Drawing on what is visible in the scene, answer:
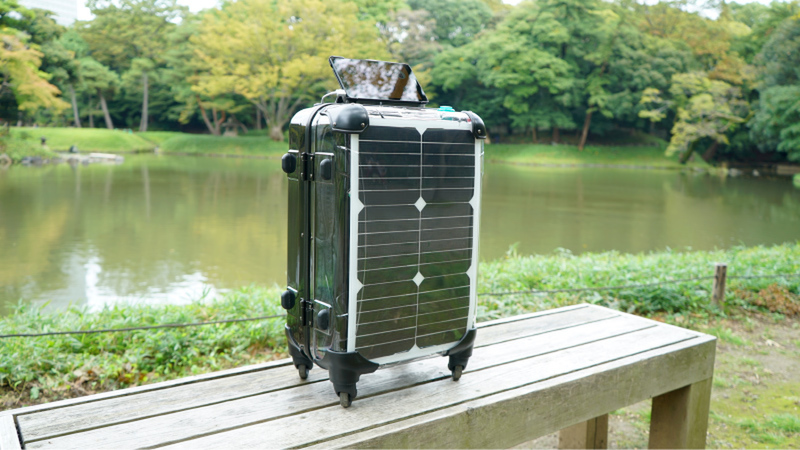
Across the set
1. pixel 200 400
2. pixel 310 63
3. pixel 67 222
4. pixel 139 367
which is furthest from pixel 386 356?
pixel 310 63

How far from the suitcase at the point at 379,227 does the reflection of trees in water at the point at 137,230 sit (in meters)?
4.54

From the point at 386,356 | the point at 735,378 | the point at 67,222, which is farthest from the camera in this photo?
the point at 67,222

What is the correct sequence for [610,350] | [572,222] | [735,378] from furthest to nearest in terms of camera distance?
[572,222] → [735,378] → [610,350]

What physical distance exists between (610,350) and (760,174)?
2655 cm

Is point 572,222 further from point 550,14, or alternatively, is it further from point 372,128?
point 550,14

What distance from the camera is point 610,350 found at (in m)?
1.92

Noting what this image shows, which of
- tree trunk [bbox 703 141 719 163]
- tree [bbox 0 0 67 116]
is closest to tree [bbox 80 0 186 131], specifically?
tree [bbox 0 0 67 116]

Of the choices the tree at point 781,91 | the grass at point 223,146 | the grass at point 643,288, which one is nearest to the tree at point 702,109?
the tree at point 781,91

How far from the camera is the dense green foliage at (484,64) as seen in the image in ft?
78.2

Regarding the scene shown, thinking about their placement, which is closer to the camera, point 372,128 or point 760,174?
point 372,128

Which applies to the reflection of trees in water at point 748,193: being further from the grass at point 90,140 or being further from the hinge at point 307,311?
the grass at point 90,140

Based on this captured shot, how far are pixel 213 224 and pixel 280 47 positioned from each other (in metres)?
18.5

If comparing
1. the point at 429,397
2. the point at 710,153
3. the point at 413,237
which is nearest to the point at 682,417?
the point at 429,397

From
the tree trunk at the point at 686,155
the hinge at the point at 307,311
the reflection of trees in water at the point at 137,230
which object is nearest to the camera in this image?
the hinge at the point at 307,311
